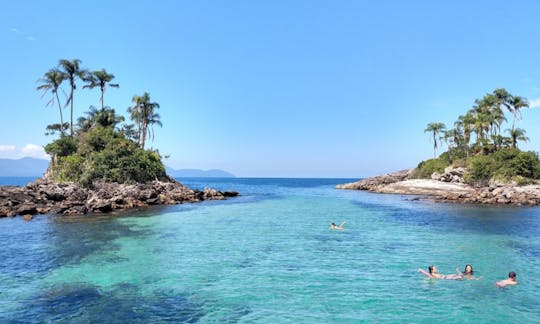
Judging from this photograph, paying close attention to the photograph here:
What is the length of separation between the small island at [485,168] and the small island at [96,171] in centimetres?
4390

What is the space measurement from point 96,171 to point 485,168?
7385 centimetres

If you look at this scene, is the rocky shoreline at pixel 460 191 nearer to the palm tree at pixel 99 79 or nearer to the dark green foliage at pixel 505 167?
the dark green foliage at pixel 505 167

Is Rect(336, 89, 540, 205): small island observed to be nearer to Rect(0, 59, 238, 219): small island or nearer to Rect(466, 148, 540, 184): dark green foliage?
Rect(466, 148, 540, 184): dark green foliage

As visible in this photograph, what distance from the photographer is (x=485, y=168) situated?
69.6 metres

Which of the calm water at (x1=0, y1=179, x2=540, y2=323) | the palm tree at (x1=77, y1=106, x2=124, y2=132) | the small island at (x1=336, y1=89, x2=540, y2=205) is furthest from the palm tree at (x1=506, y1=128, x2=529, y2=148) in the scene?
the palm tree at (x1=77, y1=106, x2=124, y2=132)

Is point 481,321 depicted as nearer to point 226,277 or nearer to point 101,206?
point 226,277

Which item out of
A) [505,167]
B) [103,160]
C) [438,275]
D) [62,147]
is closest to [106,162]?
[103,160]

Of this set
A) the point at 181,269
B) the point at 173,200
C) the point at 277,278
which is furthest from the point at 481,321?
the point at 173,200

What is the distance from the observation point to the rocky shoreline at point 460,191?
2110 inches

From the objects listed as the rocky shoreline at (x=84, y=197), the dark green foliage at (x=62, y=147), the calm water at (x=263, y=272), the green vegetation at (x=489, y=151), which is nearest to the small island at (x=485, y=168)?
the green vegetation at (x=489, y=151)

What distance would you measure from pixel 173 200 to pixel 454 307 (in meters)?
47.4

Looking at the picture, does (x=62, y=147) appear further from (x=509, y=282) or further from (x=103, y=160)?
(x=509, y=282)

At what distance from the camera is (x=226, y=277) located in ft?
56.5

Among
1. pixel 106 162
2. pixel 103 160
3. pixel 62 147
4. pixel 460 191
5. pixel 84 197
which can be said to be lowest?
pixel 460 191
